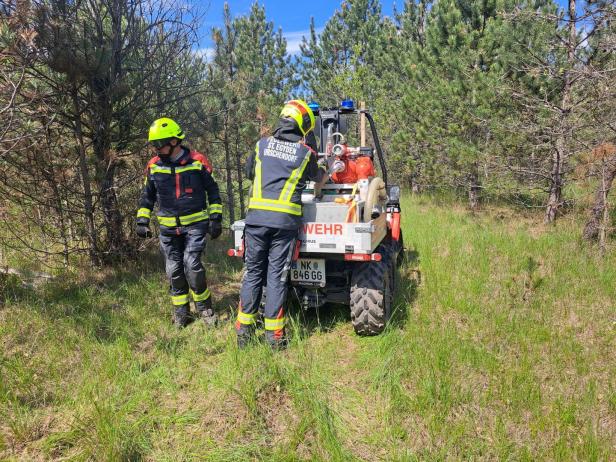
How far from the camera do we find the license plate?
3.77m

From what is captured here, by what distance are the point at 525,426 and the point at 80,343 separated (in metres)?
3.31

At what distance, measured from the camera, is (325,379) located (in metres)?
3.14

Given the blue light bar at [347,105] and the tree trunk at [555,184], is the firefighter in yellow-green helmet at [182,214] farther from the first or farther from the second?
the tree trunk at [555,184]

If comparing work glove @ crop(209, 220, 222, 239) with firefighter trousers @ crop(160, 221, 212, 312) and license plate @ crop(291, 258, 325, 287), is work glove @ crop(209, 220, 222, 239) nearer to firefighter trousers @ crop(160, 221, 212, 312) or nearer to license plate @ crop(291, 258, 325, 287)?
firefighter trousers @ crop(160, 221, 212, 312)

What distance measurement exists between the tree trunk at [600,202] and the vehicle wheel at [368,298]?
11.9ft

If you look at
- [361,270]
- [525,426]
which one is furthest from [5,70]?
[525,426]

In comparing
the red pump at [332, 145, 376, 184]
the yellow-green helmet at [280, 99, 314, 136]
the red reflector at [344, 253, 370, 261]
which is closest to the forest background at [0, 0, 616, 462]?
the red reflector at [344, 253, 370, 261]

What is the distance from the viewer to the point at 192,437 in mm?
2541

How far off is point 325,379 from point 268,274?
0.99m

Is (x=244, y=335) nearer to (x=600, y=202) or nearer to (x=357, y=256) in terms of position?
(x=357, y=256)

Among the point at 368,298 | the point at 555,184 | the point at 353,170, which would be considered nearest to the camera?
the point at 368,298

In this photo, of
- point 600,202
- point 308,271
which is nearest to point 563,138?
point 600,202

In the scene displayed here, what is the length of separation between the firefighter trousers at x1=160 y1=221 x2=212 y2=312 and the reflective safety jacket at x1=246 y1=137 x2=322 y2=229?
2.87ft

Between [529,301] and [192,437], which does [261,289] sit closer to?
[192,437]
